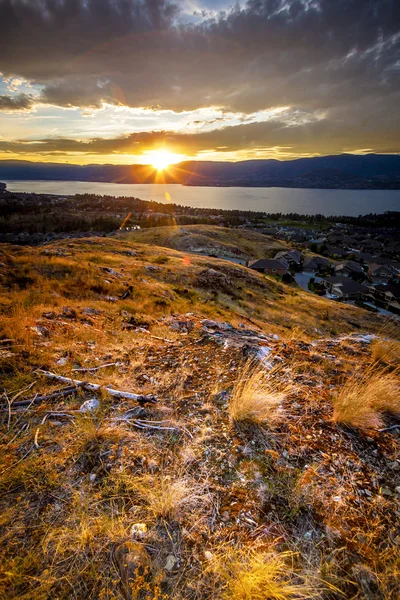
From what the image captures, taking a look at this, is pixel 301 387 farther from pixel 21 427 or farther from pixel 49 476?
pixel 21 427

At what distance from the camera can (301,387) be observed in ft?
14.2

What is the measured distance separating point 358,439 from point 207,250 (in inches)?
1945

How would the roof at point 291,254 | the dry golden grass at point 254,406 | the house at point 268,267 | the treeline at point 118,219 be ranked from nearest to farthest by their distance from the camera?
the dry golden grass at point 254,406 → the house at point 268,267 → the roof at point 291,254 → the treeline at point 118,219

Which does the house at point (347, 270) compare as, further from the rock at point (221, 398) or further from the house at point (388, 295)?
the rock at point (221, 398)

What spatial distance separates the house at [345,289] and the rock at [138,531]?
51365 millimetres

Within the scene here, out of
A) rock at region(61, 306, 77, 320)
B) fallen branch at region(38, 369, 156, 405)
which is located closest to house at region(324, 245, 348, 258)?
rock at region(61, 306, 77, 320)

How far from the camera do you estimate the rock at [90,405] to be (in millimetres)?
3455

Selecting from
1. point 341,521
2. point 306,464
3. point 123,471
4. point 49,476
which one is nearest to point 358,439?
point 306,464

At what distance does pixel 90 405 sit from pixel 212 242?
2179 inches

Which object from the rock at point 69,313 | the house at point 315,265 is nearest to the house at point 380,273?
the house at point 315,265

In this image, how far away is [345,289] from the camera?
4731 cm

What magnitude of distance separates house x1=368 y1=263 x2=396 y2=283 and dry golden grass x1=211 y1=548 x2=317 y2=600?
72620 mm

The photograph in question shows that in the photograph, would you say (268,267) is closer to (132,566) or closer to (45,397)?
(45,397)

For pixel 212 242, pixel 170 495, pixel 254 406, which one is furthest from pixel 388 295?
pixel 170 495
